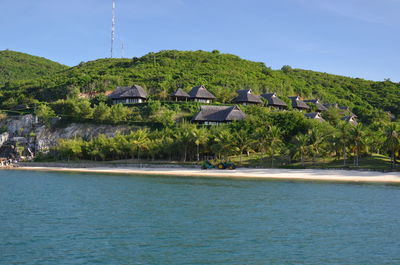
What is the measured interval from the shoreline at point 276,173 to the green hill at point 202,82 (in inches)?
1227

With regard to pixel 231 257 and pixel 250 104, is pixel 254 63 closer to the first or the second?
pixel 250 104

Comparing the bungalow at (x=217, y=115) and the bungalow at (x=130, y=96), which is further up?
the bungalow at (x=130, y=96)

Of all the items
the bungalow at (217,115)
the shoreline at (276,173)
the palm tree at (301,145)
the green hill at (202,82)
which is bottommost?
Result: the shoreline at (276,173)

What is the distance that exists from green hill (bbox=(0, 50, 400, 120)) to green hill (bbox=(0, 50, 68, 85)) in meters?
29.5

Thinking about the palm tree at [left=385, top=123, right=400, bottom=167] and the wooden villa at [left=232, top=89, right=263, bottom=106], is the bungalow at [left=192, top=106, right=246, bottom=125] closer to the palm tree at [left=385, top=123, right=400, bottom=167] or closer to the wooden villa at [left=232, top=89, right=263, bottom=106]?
the wooden villa at [left=232, top=89, right=263, bottom=106]

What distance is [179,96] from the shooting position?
275 feet

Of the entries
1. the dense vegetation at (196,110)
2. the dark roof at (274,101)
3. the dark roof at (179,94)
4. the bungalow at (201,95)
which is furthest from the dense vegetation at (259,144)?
the dark roof at (274,101)

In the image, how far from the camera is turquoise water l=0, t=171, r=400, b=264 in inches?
666

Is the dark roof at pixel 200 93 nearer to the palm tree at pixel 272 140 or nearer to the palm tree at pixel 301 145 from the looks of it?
the palm tree at pixel 272 140

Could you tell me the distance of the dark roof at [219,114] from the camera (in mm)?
71812

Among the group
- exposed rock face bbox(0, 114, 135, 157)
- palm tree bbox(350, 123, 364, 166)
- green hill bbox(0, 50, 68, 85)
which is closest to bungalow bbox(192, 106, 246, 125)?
exposed rock face bbox(0, 114, 135, 157)

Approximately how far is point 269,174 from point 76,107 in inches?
1821

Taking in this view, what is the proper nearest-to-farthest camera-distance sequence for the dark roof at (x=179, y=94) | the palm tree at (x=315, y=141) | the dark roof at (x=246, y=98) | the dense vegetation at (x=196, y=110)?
the palm tree at (x=315, y=141)
the dense vegetation at (x=196, y=110)
the dark roof at (x=179, y=94)
the dark roof at (x=246, y=98)

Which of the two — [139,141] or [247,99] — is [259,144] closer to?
[139,141]
